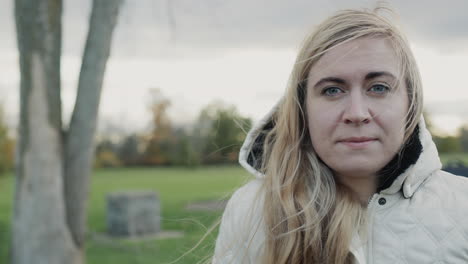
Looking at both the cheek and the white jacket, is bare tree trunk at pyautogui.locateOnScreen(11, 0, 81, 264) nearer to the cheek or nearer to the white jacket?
the white jacket

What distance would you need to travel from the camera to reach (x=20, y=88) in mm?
5145

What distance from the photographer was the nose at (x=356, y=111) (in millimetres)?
1878

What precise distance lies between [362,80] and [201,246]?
1.02m

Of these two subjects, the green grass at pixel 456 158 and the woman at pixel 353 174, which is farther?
the green grass at pixel 456 158

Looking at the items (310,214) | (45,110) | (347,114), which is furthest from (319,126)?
(45,110)

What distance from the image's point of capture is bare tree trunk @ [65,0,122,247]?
4961 millimetres

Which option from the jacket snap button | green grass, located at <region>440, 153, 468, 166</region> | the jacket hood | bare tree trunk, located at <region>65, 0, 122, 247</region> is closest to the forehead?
the jacket hood

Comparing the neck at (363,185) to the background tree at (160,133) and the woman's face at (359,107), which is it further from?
the background tree at (160,133)

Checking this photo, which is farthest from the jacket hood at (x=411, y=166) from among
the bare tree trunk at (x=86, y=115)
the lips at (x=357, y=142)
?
the bare tree trunk at (x=86, y=115)

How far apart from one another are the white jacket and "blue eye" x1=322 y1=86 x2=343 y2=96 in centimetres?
36

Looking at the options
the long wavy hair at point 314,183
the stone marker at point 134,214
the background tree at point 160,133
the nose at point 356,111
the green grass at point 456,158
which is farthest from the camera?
the background tree at point 160,133

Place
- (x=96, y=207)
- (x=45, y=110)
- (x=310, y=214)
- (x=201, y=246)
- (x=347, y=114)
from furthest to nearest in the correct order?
(x=96, y=207), (x=45, y=110), (x=201, y=246), (x=310, y=214), (x=347, y=114)

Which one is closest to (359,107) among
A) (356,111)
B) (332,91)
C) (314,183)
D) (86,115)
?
(356,111)

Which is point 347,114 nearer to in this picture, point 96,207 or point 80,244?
point 80,244
